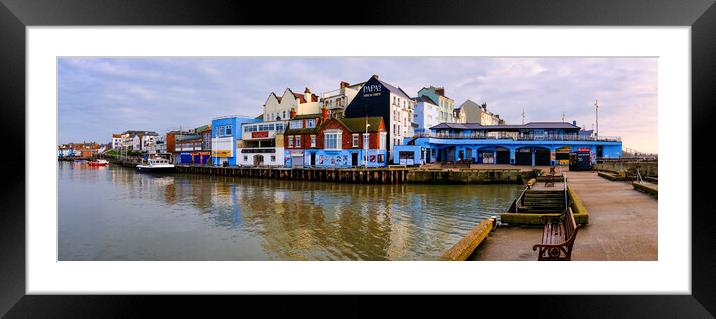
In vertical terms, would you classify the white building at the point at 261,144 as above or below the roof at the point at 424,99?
below

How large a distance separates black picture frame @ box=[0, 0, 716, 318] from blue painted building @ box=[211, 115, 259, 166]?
22.2m

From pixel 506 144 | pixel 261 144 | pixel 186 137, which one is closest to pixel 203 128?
pixel 186 137

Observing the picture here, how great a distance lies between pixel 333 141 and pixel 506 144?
8997mm

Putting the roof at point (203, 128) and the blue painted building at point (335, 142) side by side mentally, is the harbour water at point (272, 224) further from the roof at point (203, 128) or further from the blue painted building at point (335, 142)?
the roof at point (203, 128)

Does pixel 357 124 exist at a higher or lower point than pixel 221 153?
higher

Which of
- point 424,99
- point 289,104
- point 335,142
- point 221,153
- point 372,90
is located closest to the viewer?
point 335,142

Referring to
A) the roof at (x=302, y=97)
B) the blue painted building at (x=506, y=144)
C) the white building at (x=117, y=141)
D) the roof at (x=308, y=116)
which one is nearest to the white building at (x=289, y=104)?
the roof at (x=302, y=97)

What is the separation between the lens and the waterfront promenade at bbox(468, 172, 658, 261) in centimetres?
408

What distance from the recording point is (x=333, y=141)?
2036 cm

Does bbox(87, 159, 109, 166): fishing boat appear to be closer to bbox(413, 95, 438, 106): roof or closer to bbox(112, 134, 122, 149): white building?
bbox(112, 134, 122, 149): white building

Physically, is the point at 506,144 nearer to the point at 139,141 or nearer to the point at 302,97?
the point at 302,97

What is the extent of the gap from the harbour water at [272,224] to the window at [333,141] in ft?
18.5
